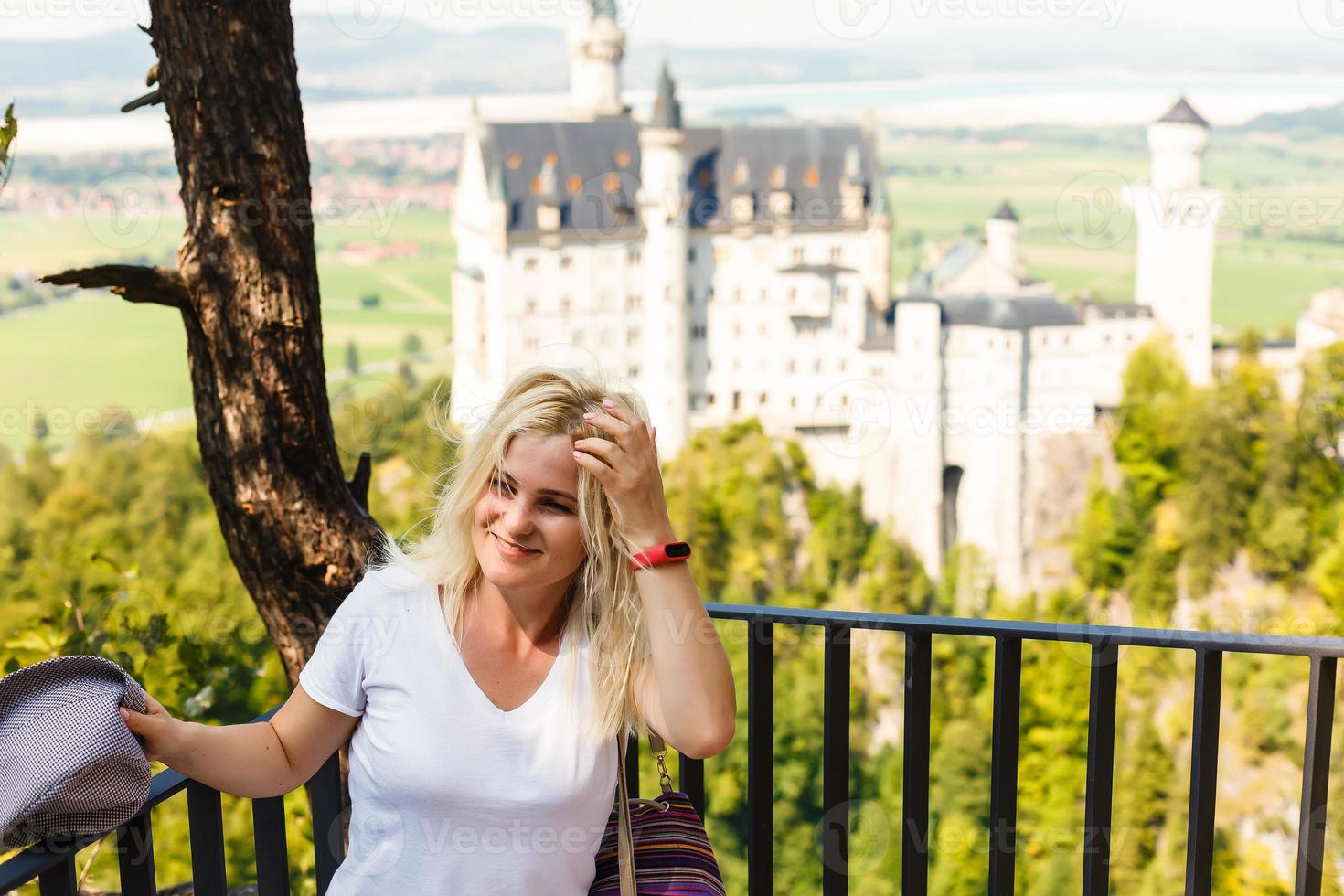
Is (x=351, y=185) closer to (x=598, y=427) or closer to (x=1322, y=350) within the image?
(x=1322, y=350)

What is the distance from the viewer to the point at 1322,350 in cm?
2811

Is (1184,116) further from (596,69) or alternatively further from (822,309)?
(596,69)

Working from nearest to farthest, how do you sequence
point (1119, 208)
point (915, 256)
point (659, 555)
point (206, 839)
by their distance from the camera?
1. point (659, 555)
2. point (206, 839)
3. point (915, 256)
4. point (1119, 208)

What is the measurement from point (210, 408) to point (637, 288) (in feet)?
92.8

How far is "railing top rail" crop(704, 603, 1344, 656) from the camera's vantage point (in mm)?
1638

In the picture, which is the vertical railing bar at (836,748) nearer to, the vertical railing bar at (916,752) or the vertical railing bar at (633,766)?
the vertical railing bar at (916,752)

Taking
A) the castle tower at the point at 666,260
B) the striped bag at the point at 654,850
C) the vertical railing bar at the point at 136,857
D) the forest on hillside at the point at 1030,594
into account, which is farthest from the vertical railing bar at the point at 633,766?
the castle tower at the point at 666,260

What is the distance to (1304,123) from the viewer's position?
3656 cm

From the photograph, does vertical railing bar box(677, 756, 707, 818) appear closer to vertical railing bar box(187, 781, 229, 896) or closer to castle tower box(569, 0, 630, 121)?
vertical railing bar box(187, 781, 229, 896)

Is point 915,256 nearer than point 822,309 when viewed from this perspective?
No

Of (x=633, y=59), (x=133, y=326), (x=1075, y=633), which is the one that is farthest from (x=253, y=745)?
(x=633, y=59)

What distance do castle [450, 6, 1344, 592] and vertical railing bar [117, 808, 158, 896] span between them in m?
27.5

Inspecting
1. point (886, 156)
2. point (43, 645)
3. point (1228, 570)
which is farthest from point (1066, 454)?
point (43, 645)

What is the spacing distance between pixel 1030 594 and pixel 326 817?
91.3ft
